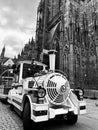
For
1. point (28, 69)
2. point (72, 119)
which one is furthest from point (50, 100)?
point (28, 69)

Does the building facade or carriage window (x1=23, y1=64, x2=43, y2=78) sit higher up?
the building facade

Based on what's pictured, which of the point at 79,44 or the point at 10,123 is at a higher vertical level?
the point at 79,44

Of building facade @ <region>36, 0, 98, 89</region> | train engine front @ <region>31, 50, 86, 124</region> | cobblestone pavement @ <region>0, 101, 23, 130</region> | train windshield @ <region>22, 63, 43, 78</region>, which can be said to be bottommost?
cobblestone pavement @ <region>0, 101, 23, 130</region>

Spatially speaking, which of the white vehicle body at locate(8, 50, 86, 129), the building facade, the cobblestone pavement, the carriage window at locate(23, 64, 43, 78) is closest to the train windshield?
the carriage window at locate(23, 64, 43, 78)

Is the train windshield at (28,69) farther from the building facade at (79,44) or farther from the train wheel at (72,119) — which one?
the building facade at (79,44)

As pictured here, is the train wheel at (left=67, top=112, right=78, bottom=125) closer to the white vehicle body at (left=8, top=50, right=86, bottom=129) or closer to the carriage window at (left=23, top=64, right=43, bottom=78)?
the white vehicle body at (left=8, top=50, right=86, bottom=129)

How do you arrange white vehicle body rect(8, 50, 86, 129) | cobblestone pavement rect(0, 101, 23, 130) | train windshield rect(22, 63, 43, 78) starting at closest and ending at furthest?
white vehicle body rect(8, 50, 86, 129) < cobblestone pavement rect(0, 101, 23, 130) < train windshield rect(22, 63, 43, 78)

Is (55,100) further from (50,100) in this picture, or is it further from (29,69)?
Result: (29,69)

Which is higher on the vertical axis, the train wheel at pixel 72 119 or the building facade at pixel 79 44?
the building facade at pixel 79 44

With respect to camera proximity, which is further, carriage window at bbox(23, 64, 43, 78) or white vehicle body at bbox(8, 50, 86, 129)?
carriage window at bbox(23, 64, 43, 78)

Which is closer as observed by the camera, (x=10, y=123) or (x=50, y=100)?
(x=50, y=100)

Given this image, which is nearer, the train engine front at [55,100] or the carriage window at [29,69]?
the train engine front at [55,100]

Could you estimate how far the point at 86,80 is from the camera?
16547 mm

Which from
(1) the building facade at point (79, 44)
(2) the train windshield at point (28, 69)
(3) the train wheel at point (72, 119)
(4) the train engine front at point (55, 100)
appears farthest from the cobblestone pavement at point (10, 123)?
(1) the building facade at point (79, 44)
